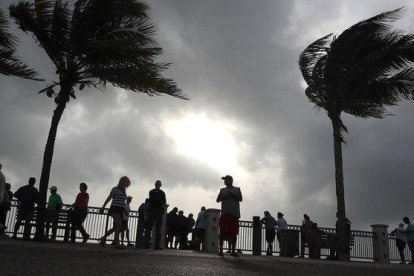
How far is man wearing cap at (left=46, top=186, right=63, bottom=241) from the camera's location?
1266 centimetres

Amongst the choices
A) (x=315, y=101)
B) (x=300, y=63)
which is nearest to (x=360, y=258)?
(x=315, y=101)

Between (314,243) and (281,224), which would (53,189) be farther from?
(314,243)

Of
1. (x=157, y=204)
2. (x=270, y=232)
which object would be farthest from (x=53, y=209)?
(x=270, y=232)

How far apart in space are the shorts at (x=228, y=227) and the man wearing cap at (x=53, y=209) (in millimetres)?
5678

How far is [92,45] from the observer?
12.4 metres

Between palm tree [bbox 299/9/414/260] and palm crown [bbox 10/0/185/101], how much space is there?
611 cm

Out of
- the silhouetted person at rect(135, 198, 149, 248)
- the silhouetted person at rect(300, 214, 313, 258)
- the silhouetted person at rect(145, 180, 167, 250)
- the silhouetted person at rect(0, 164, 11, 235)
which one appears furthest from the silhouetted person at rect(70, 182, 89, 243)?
the silhouetted person at rect(300, 214, 313, 258)

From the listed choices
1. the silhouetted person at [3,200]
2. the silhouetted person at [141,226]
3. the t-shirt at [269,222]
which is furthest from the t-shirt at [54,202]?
the t-shirt at [269,222]

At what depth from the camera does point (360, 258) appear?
17062 millimetres

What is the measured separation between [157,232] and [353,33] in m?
10.4

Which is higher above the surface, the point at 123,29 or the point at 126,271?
the point at 123,29

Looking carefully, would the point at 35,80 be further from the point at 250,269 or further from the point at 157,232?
the point at 250,269

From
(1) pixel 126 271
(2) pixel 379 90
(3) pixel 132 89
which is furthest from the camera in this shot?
(2) pixel 379 90

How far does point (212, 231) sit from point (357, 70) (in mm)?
7614
